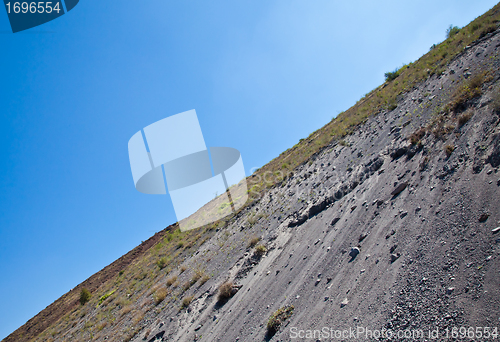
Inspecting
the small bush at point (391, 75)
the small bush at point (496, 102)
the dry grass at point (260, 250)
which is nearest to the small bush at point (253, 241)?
the dry grass at point (260, 250)

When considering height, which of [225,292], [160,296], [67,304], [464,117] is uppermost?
[67,304]

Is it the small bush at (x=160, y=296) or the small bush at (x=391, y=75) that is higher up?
the small bush at (x=391, y=75)

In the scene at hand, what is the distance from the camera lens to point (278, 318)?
19.1 feet

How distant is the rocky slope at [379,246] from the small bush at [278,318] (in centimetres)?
8

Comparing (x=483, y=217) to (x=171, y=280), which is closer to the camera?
(x=483, y=217)

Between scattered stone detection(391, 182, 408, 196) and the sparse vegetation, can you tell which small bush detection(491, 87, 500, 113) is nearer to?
the sparse vegetation

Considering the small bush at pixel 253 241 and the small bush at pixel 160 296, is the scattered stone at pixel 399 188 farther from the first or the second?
the small bush at pixel 160 296

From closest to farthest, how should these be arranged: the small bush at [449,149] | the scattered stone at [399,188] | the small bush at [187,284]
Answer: the small bush at [449,149] → the scattered stone at [399,188] → the small bush at [187,284]

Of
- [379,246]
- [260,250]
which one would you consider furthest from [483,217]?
[260,250]

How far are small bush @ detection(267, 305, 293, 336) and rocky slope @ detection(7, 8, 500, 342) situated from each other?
8cm

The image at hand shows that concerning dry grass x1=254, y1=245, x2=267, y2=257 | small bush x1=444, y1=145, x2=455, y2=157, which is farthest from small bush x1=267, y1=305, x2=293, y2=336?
small bush x1=444, y1=145, x2=455, y2=157

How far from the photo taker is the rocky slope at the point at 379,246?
395 centimetres

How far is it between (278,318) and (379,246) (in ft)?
9.89

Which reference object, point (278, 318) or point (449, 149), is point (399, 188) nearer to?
point (449, 149)
